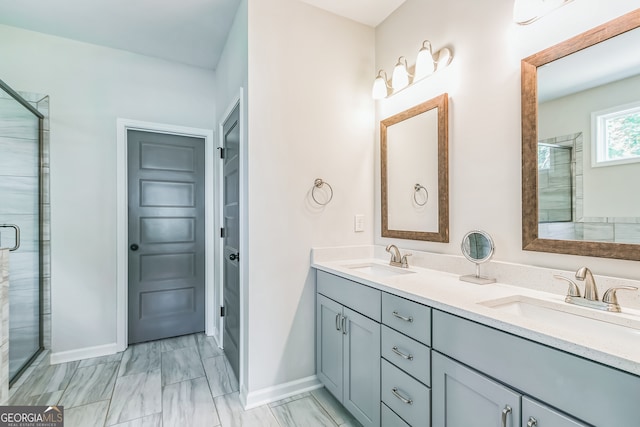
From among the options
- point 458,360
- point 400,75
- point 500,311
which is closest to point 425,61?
point 400,75

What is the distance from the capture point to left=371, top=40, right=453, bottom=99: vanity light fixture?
5.93ft

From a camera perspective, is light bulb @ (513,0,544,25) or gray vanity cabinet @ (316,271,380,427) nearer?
light bulb @ (513,0,544,25)

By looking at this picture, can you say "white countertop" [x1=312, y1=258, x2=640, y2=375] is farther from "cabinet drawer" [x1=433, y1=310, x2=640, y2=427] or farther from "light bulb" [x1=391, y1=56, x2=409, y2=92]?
"light bulb" [x1=391, y1=56, x2=409, y2=92]

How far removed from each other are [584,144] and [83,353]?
368cm

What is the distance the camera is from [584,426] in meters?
0.76

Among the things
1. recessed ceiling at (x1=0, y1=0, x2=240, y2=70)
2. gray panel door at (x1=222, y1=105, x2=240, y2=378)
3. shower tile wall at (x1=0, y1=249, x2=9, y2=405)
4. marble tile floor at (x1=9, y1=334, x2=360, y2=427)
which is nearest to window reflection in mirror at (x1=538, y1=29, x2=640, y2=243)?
marble tile floor at (x1=9, y1=334, x2=360, y2=427)

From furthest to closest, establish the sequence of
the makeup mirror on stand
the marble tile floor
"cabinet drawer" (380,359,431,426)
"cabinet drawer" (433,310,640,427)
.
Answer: the marble tile floor → the makeup mirror on stand → "cabinet drawer" (380,359,431,426) → "cabinet drawer" (433,310,640,427)

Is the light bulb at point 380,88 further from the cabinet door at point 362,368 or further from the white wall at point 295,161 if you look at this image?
the cabinet door at point 362,368

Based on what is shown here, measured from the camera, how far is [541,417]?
2.78 ft

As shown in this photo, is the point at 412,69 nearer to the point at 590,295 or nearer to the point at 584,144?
the point at 584,144

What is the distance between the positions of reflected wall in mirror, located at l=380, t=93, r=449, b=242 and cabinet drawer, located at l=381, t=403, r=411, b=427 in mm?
961

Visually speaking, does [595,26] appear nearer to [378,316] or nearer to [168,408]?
[378,316]

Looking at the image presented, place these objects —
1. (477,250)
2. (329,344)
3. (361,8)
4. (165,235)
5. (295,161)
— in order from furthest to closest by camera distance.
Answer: (165,235) < (361,8) < (295,161) < (329,344) < (477,250)

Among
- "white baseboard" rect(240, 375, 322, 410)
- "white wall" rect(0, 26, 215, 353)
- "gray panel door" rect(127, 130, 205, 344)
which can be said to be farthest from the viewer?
"gray panel door" rect(127, 130, 205, 344)
